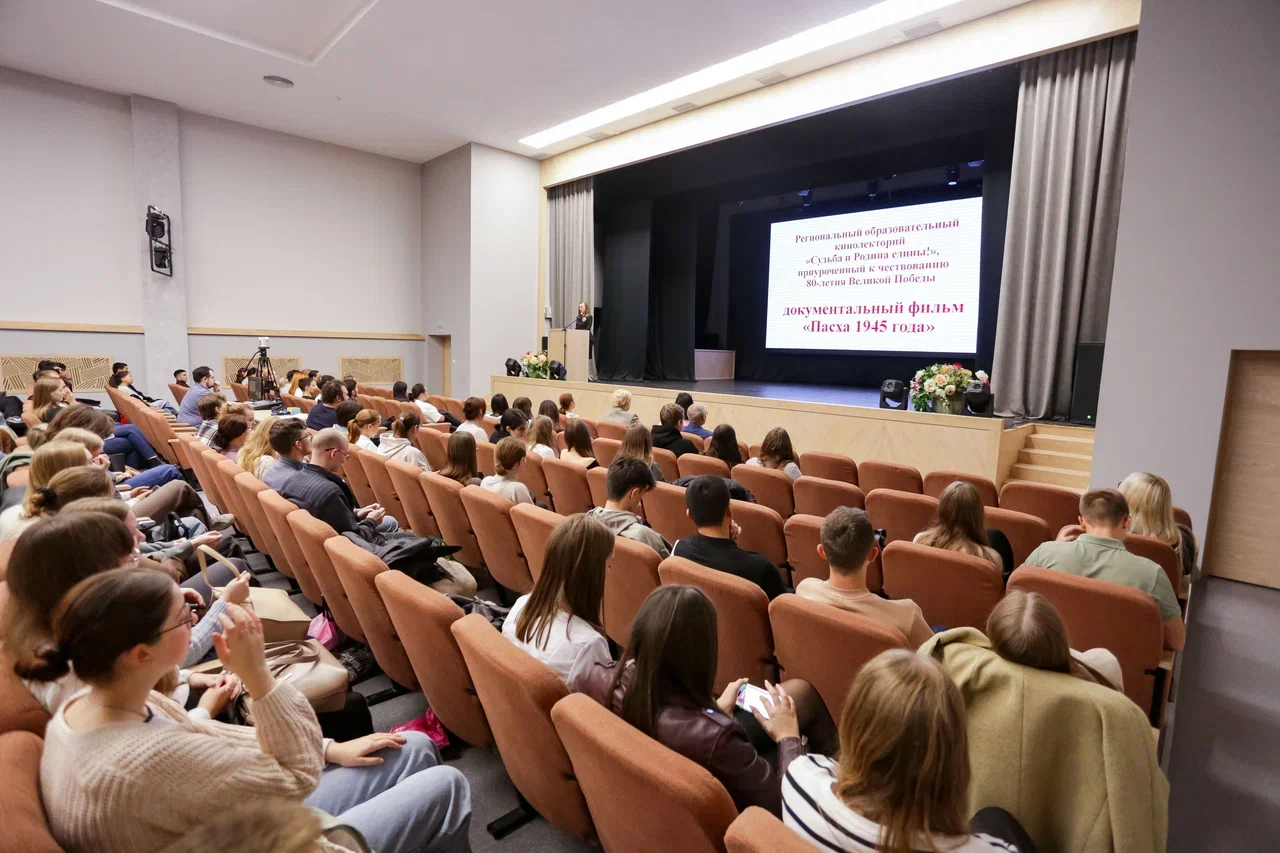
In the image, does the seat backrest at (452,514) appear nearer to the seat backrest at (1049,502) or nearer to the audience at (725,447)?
the audience at (725,447)

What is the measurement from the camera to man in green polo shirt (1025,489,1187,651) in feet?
8.07

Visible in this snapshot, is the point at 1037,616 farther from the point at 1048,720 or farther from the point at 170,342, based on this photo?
the point at 170,342

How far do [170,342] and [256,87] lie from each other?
426cm

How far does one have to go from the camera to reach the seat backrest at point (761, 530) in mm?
3250

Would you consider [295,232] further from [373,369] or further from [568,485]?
[568,485]

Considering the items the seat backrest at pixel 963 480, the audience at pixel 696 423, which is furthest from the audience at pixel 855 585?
the audience at pixel 696 423

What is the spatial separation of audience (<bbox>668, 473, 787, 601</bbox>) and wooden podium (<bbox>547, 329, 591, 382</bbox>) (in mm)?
9402

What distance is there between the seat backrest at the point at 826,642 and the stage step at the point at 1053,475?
5.18 meters

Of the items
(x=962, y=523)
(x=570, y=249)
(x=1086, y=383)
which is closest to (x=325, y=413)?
(x=962, y=523)

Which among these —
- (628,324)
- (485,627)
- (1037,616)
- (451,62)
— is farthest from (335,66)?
(1037,616)

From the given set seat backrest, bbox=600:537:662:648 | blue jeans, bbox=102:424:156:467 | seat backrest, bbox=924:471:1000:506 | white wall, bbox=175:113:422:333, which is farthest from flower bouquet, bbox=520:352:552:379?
seat backrest, bbox=600:537:662:648

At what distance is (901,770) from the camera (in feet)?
3.45

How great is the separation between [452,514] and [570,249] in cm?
1004

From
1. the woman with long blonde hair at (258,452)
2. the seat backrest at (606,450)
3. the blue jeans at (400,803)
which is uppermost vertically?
the woman with long blonde hair at (258,452)
